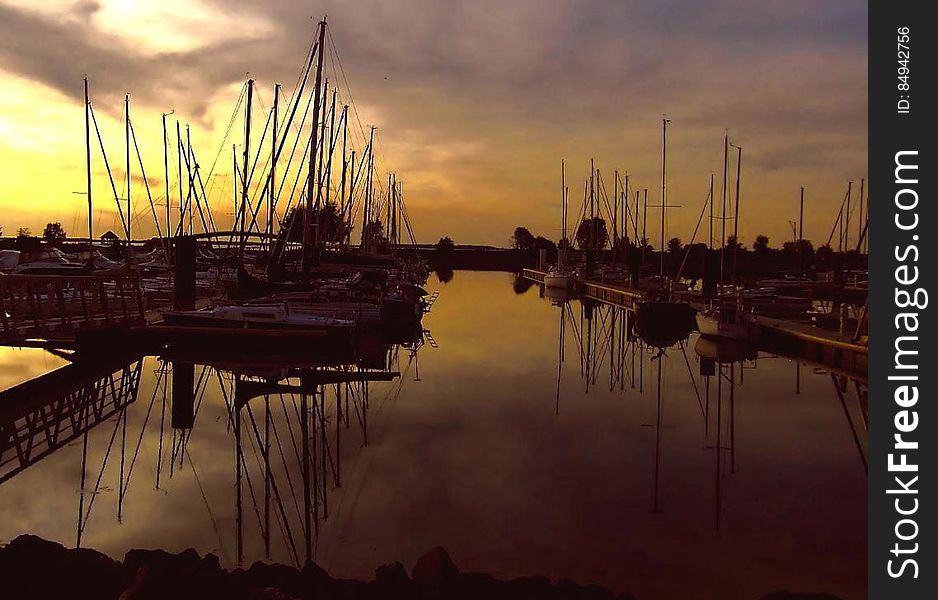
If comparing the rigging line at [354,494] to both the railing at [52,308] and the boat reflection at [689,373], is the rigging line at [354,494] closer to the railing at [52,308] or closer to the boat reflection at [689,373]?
the boat reflection at [689,373]

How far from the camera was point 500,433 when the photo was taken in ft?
69.7

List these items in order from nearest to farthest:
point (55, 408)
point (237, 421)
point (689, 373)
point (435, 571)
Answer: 1. point (435, 571)
2. point (237, 421)
3. point (55, 408)
4. point (689, 373)

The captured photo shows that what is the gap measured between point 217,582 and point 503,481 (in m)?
8.08

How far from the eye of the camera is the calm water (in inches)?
492

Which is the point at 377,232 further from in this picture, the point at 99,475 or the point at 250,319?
the point at 99,475

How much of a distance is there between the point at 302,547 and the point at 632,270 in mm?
58455

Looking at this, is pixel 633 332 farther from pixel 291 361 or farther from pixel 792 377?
pixel 291 361

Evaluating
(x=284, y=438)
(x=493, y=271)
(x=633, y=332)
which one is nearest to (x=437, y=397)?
(x=284, y=438)

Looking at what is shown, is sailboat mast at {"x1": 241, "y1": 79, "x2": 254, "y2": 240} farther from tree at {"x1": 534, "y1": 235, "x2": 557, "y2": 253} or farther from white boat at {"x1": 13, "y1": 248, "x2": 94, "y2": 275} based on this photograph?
tree at {"x1": 534, "y1": 235, "x2": 557, "y2": 253}

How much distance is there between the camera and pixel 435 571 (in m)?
10.1

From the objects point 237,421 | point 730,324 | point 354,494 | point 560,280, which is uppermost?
point 560,280

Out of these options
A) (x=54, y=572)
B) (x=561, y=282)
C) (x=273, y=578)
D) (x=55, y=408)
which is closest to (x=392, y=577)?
(x=273, y=578)

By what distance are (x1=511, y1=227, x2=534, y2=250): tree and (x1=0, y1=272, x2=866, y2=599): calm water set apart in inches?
5605

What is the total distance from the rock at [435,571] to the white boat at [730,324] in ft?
106
